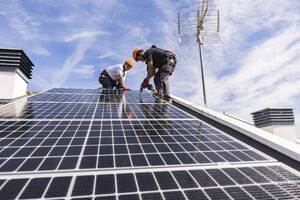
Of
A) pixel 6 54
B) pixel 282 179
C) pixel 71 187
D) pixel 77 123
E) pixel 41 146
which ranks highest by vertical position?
pixel 6 54

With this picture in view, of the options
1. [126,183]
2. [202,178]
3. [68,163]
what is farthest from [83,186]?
[202,178]

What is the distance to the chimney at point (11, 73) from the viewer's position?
8.88m

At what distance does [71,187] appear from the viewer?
176 centimetres

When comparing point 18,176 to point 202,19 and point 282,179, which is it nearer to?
point 282,179

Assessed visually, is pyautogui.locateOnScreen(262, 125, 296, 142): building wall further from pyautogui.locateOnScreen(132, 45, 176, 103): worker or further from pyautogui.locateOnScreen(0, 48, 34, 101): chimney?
pyautogui.locateOnScreen(0, 48, 34, 101): chimney

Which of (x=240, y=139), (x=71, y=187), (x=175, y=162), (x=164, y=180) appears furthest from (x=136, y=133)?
(x=240, y=139)

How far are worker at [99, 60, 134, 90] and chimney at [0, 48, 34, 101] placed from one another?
440 centimetres

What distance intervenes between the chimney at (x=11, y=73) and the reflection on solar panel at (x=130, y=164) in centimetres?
657

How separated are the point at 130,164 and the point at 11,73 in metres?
10.1

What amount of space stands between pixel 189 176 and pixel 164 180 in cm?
34

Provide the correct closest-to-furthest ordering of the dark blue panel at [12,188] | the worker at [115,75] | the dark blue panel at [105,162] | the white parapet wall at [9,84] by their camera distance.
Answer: the dark blue panel at [12,188], the dark blue panel at [105,162], the white parapet wall at [9,84], the worker at [115,75]

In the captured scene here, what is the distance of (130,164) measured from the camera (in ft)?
7.46

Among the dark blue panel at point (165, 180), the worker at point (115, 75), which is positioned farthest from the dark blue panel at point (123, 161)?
the worker at point (115, 75)

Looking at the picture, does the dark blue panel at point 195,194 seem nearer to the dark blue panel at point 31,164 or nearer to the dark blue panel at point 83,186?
the dark blue panel at point 83,186
